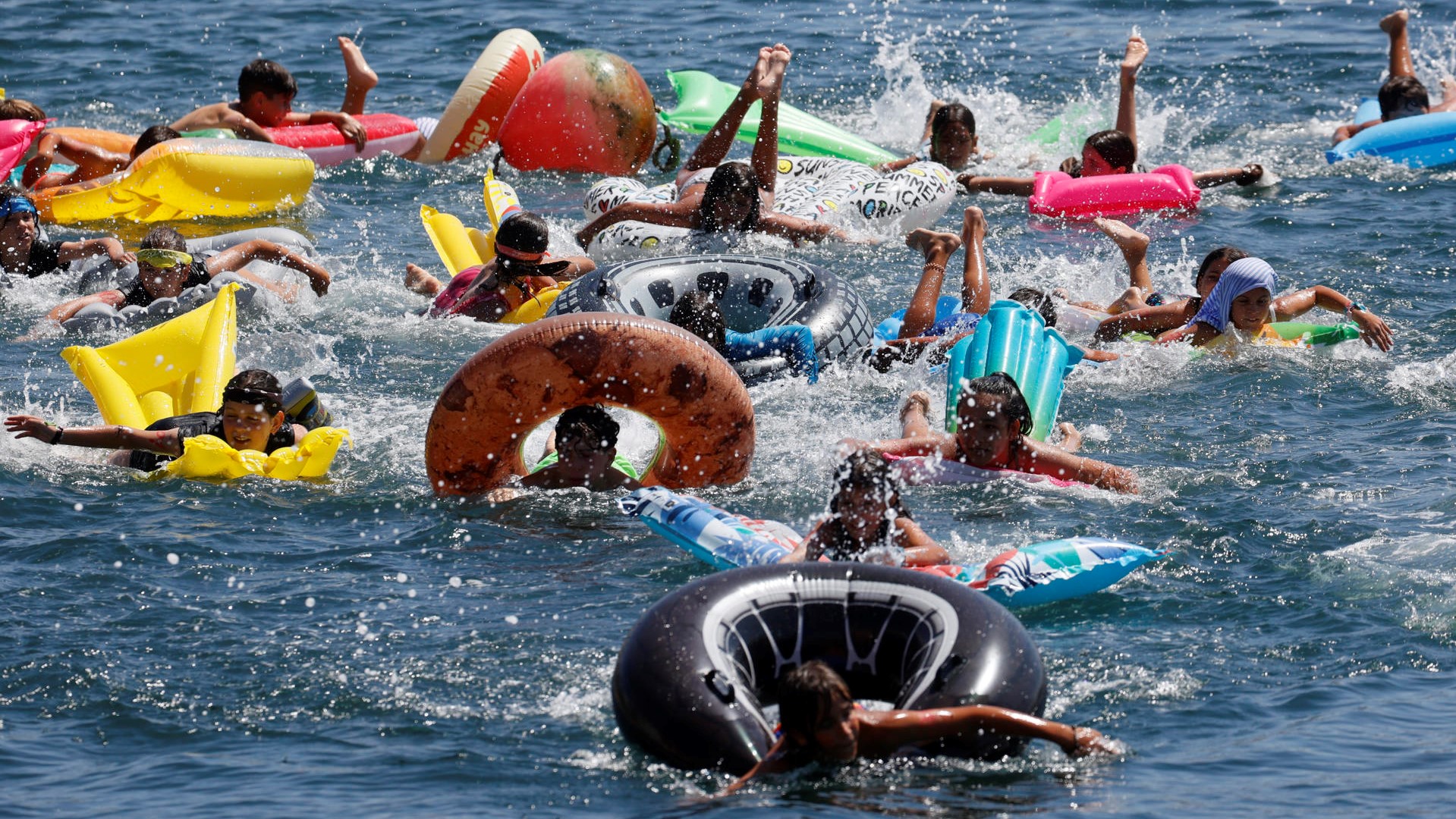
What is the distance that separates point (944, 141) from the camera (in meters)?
14.4

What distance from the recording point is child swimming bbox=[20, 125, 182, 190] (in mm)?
13398

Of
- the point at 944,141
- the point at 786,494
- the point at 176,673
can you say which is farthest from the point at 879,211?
the point at 176,673

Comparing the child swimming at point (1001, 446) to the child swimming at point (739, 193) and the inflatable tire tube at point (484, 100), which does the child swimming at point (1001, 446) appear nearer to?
the child swimming at point (739, 193)

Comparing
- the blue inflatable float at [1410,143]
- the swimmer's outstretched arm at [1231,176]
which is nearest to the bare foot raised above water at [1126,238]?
the swimmer's outstretched arm at [1231,176]

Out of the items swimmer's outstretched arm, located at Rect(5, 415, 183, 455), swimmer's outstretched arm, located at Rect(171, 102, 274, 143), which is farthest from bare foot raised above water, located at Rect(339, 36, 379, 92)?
swimmer's outstretched arm, located at Rect(5, 415, 183, 455)

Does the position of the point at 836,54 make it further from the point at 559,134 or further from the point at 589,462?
the point at 589,462

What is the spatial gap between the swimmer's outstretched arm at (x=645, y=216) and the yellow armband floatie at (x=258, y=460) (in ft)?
13.4

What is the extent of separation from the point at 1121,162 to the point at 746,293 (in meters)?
4.74

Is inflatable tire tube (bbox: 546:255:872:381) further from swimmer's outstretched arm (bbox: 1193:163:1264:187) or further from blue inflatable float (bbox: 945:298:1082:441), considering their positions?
swimmer's outstretched arm (bbox: 1193:163:1264:187)

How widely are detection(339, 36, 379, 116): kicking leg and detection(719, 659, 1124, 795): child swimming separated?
36.8 ft

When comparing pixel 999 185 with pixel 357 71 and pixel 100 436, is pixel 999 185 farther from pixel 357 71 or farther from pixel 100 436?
pixel 100 436

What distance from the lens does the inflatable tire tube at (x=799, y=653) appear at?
538cm

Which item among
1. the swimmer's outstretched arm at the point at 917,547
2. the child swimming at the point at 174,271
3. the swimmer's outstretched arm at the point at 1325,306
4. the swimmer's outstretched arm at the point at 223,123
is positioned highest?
the swimmer's outstretched arm at the point at 223,123

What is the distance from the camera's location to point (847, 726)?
17.2ft
